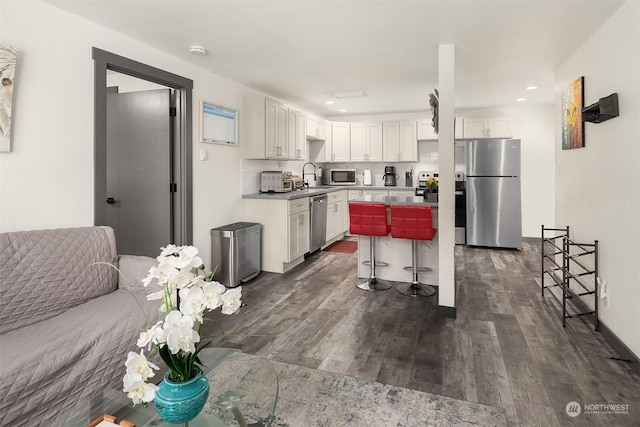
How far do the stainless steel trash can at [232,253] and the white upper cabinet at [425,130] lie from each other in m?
3.94

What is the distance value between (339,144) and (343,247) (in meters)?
2.21

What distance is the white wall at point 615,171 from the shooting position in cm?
232

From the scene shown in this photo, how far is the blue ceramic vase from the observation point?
105 cm

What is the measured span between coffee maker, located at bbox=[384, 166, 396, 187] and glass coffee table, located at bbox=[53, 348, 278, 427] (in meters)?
5.88

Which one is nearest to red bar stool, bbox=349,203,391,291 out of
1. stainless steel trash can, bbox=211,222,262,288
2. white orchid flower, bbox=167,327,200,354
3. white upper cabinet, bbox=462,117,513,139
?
stainless steel trash can, bbox=211,222,262,288

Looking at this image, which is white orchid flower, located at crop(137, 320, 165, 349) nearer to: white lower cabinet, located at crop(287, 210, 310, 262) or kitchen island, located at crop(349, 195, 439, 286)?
kitchen island, located at crop(349, 195, 439, 286)

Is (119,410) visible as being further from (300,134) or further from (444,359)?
(300,134)

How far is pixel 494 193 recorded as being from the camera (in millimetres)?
5852

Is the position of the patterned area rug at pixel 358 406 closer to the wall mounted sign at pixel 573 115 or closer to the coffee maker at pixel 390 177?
the wall mounted sign at pixel 573 115

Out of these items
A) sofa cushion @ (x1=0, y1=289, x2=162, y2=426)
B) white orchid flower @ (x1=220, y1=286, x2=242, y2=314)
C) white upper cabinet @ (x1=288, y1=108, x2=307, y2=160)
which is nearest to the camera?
white orchid flower @ (x1=220, y1=286, x2=242, y2=314)

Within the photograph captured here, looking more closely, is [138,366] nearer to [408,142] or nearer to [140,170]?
[140,170]

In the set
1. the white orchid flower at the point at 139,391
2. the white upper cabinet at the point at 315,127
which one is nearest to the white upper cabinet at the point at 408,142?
the white upper cabinet at the point at 315,127

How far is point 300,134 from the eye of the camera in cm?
580

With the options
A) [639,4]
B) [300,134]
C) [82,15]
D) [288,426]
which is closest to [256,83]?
[300,134]
